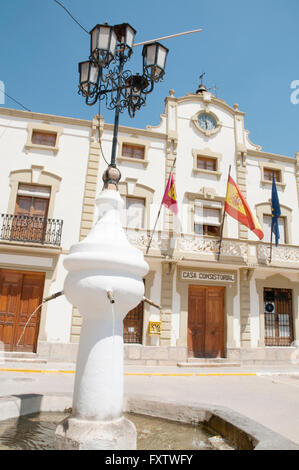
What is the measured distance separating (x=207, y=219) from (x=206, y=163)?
2.97 metres

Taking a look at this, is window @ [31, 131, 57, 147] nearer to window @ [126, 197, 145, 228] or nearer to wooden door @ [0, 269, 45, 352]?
window @ [126, 197, 145, 228]

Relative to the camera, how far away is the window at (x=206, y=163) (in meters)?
16.4

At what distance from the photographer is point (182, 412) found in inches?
162

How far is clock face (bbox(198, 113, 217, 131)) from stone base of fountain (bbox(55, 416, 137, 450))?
623 inches

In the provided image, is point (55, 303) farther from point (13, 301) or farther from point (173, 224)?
point (173, 224)

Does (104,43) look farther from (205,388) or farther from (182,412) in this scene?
(205,388)

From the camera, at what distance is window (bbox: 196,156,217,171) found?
53.7 feet

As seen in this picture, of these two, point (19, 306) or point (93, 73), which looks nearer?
point (93, 73)

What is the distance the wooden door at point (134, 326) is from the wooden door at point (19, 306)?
3.44m

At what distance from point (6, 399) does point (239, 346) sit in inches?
469

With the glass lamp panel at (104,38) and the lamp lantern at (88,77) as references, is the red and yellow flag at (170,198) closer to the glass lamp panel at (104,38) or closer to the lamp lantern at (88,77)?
the lamp lantern at (88,77)

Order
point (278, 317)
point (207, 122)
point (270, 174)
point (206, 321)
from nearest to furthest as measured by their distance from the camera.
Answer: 1. point (206, 321)
2. point (278, 317)
3. point (207, 122)
4. point (270, 174)

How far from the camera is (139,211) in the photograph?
14.8 m

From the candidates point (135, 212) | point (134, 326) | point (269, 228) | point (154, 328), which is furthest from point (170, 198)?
point (269, 228)
